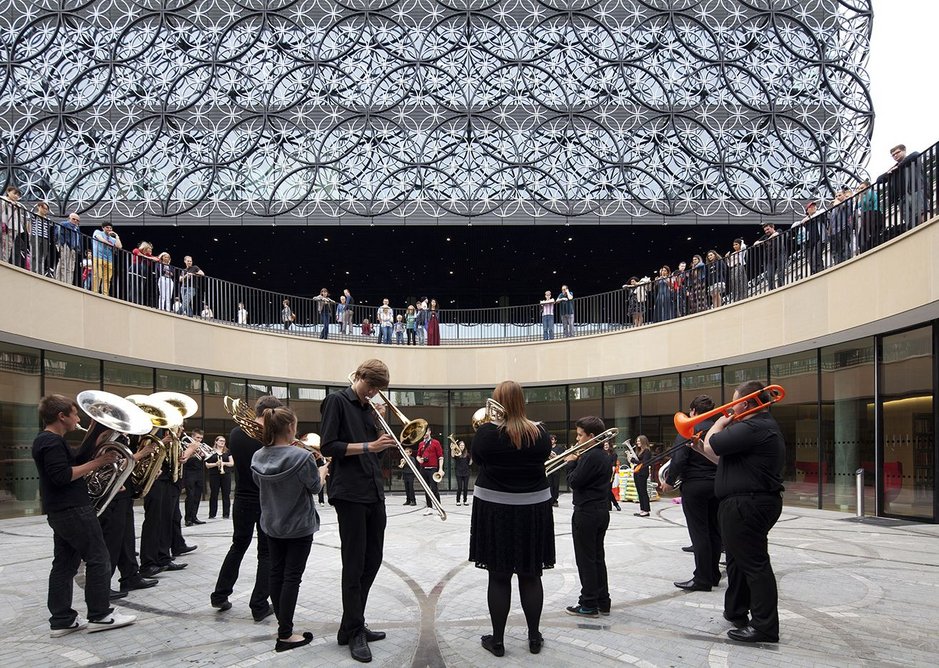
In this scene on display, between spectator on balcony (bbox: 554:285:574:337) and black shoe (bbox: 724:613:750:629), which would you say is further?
spectator on balcony (bbox: 554:285:574:337)

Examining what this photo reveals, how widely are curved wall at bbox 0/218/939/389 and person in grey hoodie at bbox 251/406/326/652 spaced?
8.96 metres

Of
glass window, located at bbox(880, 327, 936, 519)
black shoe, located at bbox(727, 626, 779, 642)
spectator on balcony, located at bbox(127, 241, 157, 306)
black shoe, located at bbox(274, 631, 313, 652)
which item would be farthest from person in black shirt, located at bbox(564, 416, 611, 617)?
spectator on balcony, located at bbox(127, 241, 157, 306)

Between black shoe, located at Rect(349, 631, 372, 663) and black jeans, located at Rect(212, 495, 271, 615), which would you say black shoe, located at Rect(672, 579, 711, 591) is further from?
black jeans, located at Rect(212, 495, 271, 615)

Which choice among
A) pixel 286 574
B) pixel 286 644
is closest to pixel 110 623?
pixel 286 644

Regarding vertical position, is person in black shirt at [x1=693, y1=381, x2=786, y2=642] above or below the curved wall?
below

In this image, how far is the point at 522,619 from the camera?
18.3 feet

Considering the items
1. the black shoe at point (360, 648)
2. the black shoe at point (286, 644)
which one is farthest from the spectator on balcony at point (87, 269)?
the black shoe at point (360, 648)

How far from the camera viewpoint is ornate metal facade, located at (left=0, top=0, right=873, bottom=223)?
24.0 metres

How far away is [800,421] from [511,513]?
504 inches

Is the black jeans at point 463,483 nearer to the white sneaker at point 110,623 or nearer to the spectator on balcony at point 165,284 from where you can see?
the spectator on balcony at point 165,284

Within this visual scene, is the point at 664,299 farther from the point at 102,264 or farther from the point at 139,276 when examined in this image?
the point at 102,264

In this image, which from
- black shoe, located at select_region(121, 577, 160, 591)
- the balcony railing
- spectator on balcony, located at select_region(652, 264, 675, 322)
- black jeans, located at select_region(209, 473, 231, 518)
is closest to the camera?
black shoe, located at select_region(121, 577, 160, 591)

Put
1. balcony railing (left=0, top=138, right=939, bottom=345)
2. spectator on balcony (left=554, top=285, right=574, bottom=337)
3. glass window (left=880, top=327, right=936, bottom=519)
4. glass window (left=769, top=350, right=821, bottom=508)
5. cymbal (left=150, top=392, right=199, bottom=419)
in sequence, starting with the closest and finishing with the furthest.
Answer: cymbal (left=150, top=392, right=199, bottom=419)
balcony railing (left=0, top=138, right=939, bottom=345)
glass window (left=880, top=327, right=936, bottom=519)
glass window (left=769, top=350, right=821, bottom=508)
spectator on balcony (left=554, top=285, right=574, bottom=337)

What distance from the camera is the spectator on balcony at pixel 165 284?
15.6 meters
